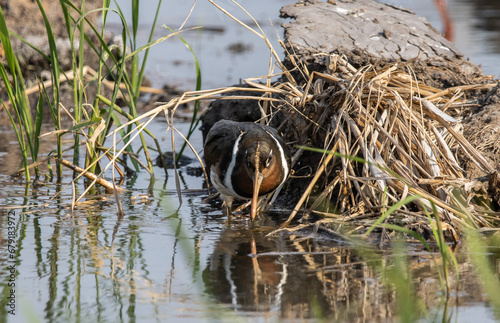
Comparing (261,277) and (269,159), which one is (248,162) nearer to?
(269,159)

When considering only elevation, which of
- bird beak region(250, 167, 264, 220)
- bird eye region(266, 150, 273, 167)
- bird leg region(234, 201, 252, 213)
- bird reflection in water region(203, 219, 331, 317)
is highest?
bird eye region(266, 150, 273, 167)

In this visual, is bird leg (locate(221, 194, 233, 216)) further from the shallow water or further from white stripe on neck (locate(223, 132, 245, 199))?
white stripe on neck (locate(223, 132, 245, 199))

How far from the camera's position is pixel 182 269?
3.43 meters

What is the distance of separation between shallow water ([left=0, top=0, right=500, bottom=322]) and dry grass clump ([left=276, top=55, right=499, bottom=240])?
40 cm

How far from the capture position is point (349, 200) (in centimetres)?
443

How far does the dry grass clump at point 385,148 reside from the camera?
4.02m

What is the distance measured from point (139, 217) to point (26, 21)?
16.5 ft

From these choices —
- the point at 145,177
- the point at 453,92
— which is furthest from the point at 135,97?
the point at 453,92

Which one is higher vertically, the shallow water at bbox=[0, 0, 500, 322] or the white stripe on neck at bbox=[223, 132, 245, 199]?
the white stripe on neck at bbox=[223, 132, 245, 199]

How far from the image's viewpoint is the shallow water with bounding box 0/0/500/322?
286cm

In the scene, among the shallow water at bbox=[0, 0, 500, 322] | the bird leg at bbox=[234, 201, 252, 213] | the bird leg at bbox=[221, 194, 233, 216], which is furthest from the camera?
the bird leg at bbox=[234, 201, 252, 213]

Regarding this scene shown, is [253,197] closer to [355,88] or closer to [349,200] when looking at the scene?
[349,200]

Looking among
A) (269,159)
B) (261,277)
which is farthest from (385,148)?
(261,277)

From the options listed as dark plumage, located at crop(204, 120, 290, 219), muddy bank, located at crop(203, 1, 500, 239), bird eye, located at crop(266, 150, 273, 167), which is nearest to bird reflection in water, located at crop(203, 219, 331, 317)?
dark plumage, located at crop(204, 120, 290, 219)
